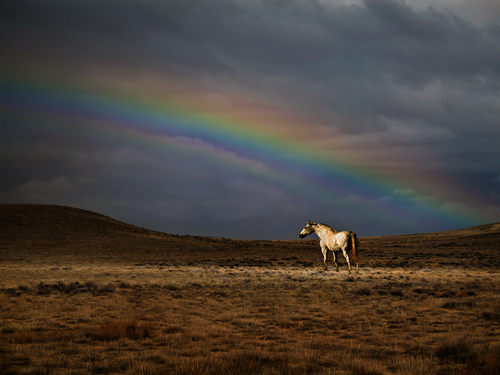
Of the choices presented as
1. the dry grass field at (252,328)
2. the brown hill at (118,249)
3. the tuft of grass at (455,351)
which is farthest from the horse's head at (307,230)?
the tuft of grass at (455,351)

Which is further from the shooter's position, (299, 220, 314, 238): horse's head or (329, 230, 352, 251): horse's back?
(299, 220, 314, 238): horse's head

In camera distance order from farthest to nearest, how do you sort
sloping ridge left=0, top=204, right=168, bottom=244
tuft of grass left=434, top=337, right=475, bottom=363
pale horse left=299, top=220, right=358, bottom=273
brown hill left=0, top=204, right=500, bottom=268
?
sloping ridge left=0, top=204, right=168, bottom=244, brown hill left=0, top=204, right=500, bottom=268, pale horse left=299, top=220, right=358, bottom=273, tuft of grass left=434, top=337, right=475, bottom=363

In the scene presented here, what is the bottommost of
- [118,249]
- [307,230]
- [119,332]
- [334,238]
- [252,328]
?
[118,249]

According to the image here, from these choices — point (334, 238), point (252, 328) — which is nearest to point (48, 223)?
point (334, 238)

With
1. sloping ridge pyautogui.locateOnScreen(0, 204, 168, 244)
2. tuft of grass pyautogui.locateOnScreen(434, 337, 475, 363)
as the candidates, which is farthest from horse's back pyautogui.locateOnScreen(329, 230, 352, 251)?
sloping ridge pyautogui.locateOnScreen(0, 204, 168, 244)

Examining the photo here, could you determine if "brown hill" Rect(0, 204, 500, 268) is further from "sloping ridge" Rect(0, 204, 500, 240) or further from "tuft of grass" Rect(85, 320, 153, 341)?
"tuft of grass" Rect(85, 320, 153, 341)

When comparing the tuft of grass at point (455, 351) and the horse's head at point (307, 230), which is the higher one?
the horse's head at point (307, 230)

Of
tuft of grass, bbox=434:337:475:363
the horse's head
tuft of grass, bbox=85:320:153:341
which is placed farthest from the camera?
the horse's head

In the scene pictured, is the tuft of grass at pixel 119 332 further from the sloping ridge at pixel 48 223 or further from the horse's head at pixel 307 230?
the sloping ridge at pixel 48 223

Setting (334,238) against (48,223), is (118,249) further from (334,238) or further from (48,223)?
(334,238)

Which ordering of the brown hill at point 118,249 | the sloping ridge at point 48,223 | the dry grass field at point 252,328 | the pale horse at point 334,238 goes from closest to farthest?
the dry grass field at point 252,328 → the pale horse at point 334,238 → the brown hill at point 118,249 → the sloping ridge at point 48,223

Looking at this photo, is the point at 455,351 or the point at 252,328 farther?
the point at 252,328

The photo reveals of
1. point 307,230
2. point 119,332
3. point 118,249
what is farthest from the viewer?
point 118,249

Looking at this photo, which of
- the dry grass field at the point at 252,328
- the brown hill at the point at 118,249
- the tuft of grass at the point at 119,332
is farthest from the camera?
the brown hill at the point at 118,249
